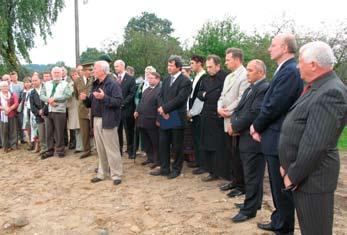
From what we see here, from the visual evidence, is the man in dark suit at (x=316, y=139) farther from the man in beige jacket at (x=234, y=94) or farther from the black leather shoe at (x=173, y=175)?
the black leather shoe at (x=173, y=175)

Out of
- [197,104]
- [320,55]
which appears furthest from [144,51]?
[320,55]

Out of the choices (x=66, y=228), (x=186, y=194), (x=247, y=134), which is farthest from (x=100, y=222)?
(x=247, y=134)

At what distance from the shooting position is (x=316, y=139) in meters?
2.92

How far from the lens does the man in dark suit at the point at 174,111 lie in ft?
22.3

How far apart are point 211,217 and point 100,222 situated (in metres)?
1.37

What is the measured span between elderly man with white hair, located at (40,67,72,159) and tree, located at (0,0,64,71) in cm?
1245

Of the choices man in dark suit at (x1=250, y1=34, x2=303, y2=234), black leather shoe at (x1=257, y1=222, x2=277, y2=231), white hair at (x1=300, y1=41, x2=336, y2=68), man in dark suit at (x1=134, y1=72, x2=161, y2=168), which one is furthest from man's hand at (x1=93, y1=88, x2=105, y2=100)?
white hair at (x1=300, y1=41, x2=336, y2=68)

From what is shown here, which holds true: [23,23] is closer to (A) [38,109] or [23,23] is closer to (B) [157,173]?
(A) [38,109]

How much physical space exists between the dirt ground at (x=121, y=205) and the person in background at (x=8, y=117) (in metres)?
2.43

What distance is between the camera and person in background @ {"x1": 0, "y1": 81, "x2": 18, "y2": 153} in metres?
10.1

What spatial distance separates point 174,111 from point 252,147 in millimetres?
2202

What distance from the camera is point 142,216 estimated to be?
17.5 feet

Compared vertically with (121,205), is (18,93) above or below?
above

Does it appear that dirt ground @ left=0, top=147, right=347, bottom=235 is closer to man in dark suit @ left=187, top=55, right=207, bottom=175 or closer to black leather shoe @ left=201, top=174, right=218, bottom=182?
black leather shoe @ left=201, top=174, right=218, bottom=182
